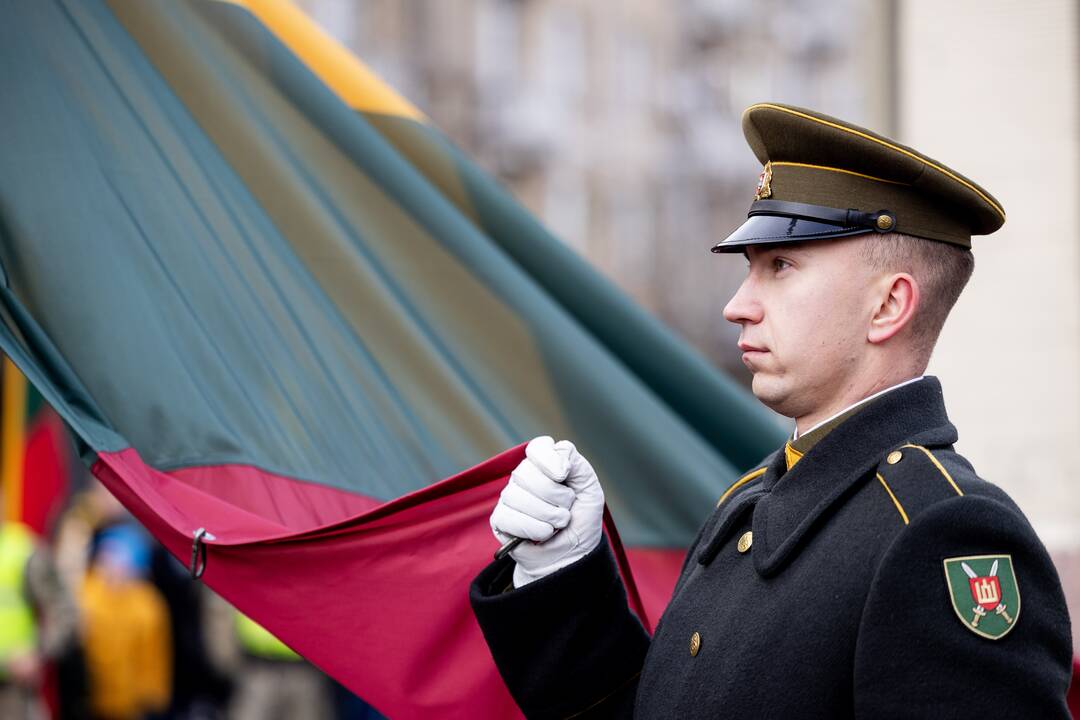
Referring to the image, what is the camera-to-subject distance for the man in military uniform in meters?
1.91

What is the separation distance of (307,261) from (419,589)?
0.77 metres

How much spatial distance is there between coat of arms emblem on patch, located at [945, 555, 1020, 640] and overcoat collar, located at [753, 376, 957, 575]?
0.85ft

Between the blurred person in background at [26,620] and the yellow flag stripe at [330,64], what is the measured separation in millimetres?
5089

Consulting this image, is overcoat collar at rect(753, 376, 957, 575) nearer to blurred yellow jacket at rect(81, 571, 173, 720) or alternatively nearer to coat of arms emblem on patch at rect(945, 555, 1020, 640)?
coat of arms emblem on patch at rect(945, 555, 1020, 640)

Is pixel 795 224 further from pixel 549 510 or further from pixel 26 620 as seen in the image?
pixel 26 620

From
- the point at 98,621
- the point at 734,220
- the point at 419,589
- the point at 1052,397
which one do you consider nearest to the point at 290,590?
the point at 419,589

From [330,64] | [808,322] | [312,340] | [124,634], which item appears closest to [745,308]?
[808,322]

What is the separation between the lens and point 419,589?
2.69 meters

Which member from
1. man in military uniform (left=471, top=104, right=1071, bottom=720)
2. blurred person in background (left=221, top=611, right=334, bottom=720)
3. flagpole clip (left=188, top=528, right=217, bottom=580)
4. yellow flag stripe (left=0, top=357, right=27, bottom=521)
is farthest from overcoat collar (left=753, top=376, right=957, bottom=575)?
yellow flag stripe (left=0, top=357, right=27, bottom=521)

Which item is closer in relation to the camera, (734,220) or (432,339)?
(432,339)

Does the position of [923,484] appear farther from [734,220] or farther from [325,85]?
[734,220]

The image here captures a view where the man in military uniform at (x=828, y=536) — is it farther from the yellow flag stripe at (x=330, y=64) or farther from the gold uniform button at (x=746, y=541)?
the yellow flag stripe at (x=330, y=64)

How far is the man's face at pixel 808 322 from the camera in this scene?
2.19 meters

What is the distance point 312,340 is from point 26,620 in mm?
5291
